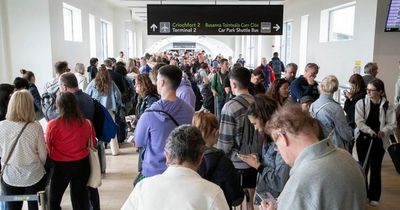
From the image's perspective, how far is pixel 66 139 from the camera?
3170 mm

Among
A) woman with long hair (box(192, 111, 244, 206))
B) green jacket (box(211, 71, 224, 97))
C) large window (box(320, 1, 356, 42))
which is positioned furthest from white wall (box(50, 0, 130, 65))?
woman with long hair (box(192, 111, 244, 206))

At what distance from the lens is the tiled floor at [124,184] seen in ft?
14.8

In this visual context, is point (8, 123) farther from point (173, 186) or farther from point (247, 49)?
point (247, 49)

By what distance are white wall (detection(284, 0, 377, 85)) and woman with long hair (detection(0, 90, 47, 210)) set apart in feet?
19.2

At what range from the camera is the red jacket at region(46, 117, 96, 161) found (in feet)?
10.3

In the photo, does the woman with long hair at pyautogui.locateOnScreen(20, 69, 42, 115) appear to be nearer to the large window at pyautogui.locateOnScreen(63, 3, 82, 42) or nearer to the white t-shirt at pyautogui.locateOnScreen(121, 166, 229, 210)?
the white t-shirt at pyautogui.locateOnScreen(121, 166, 229, 210)

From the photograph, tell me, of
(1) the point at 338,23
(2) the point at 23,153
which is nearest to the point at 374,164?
(2) the point at 23,153

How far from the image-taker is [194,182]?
1.57 meters

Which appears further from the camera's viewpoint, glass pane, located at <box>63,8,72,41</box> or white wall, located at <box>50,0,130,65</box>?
glass pane, located at <box>63,8,72,41</box>

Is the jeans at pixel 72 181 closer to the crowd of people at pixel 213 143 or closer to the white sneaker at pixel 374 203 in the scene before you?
the crowd of people at pixel 213 143

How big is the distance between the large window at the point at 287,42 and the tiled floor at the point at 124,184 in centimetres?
715

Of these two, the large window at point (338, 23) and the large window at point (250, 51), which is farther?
the large window at point (250, 51)

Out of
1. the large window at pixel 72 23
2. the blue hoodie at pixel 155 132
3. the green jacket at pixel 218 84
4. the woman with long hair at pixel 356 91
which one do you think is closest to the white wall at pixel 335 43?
the woman with long hair at pixel 356 91

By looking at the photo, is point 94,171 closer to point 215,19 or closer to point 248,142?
point 248,142
